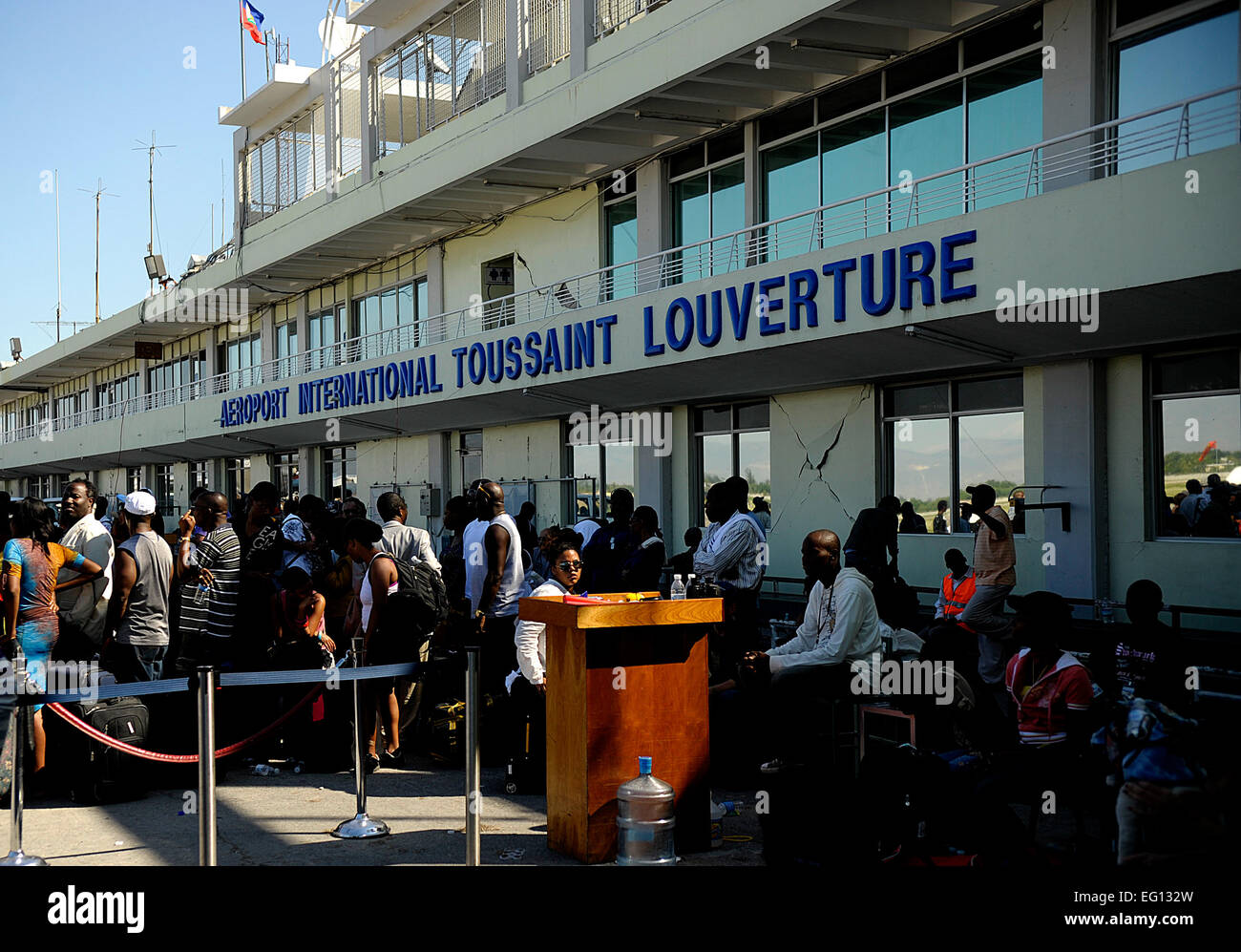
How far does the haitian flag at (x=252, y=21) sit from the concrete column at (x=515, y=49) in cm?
1326

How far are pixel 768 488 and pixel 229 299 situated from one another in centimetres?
2100

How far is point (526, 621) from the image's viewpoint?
6746 millimetres

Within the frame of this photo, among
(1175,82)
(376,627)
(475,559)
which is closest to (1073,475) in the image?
(1175,82)

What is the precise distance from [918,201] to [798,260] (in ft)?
6.25

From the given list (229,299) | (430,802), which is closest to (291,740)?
(430,802)

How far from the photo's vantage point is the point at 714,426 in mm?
17500

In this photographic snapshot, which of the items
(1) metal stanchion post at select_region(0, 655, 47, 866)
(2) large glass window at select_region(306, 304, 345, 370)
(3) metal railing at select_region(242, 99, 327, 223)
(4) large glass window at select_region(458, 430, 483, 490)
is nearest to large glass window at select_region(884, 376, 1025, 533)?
(1) metal stanchion post at select_region(0, 655, 47, 866)

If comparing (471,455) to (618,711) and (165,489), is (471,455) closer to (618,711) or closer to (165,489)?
(618,711)

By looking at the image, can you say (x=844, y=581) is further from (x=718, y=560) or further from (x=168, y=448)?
(x=168, y=448)

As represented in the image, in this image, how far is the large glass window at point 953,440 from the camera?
12844 mm

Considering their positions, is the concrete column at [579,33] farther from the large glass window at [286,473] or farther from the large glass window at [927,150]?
the large glass window at [286,473]

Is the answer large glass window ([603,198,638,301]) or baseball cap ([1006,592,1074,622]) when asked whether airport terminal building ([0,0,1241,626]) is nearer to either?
large glass window ([603,198,638,301])

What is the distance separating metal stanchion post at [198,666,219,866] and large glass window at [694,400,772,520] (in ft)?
37.9

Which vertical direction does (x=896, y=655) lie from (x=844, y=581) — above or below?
below
